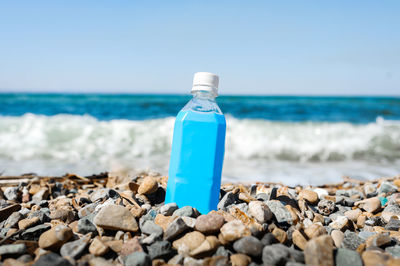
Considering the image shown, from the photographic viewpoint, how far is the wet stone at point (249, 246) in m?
1.36

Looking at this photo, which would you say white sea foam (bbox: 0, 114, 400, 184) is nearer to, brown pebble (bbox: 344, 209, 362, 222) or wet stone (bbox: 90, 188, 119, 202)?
brown pebble (bbox: 344, 209, 362, 222)

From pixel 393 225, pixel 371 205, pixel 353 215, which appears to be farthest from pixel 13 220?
pixel 371 205

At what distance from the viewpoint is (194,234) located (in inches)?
58.2

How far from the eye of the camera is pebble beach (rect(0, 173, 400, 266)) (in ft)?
4.42

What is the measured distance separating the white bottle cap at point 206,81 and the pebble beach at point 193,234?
2.19 ft

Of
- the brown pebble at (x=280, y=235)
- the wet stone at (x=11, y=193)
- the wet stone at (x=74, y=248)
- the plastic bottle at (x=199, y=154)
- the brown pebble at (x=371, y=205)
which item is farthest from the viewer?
the wet stone at (x=11, y=193)

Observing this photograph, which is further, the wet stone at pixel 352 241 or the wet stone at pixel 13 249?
the wet stone at pixel 352 241

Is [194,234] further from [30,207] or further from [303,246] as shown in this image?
[30,207]

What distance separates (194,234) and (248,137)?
5.72 meters

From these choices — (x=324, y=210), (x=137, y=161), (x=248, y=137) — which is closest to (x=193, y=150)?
(x=324, y=210)

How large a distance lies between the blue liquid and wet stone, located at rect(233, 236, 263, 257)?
50 cm

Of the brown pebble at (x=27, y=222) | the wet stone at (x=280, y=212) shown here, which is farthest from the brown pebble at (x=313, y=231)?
Answer: the brown pebble at (x=27, y=222)

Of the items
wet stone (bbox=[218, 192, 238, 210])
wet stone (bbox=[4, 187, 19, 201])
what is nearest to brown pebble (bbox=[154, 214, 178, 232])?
wet stone (bbox=[218, 192, 238, 210])

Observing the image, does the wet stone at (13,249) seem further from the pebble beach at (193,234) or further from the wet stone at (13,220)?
the wet stone at (13,220)
